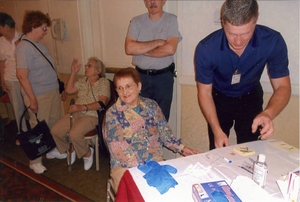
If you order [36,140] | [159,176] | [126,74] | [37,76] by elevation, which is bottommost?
[36,140]

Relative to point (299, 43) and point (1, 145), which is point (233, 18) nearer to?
point (299, 43)

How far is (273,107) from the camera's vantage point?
4.13ft

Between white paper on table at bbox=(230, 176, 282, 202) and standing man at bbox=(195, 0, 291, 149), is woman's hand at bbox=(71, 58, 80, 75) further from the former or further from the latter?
white paper on table at bbox=(230, 176, 282, 202)

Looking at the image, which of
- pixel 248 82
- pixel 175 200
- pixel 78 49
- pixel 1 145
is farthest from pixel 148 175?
pixel 1 145

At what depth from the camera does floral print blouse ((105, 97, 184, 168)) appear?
53.6 inches

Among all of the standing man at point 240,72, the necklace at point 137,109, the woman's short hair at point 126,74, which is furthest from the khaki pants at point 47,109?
the standing man at point 240,72

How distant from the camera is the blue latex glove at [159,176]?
0.85 metres

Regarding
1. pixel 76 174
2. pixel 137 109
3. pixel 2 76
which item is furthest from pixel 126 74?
pixel 2 76

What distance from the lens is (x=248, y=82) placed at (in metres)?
1.49

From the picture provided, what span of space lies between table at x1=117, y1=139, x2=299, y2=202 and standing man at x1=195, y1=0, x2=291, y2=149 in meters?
0.13

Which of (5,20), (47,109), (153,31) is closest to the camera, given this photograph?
(5,20)

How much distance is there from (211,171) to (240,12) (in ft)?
2.71

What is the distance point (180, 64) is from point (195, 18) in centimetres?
49

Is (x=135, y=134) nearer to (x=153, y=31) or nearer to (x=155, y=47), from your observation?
(x=155, y=47)
